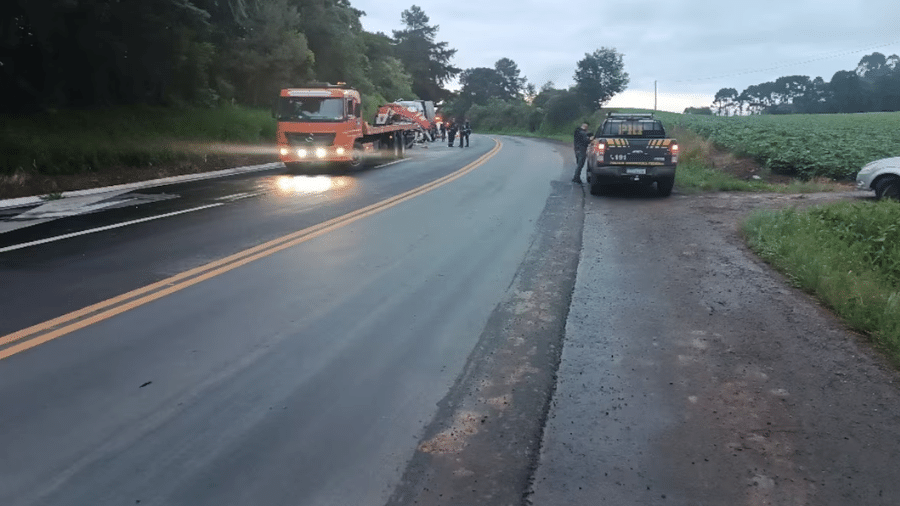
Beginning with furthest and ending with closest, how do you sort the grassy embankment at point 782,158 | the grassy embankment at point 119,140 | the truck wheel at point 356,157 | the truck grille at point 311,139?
1. the truck wheel at point 356,157
2. the truck grille at point 311,139
3. the grassy embankment at point 119,140
4. the grassy embankment at point 782,158

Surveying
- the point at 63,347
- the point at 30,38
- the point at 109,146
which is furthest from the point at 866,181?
the point at 30,38

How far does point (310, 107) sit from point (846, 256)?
674 inches

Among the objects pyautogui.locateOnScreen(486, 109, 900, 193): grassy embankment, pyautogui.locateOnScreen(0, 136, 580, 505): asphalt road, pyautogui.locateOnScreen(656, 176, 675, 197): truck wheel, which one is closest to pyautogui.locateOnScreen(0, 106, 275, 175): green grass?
pyautogui.locateOnScreen(0, 136, 580, 505): asphalt road

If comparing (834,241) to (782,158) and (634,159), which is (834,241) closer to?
(634,159)

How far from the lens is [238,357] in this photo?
5.84m

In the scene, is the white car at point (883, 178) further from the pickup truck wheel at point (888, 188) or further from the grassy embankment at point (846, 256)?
the grassy embankment at point (846, 256)

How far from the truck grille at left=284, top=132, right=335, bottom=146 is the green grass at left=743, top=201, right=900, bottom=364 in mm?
13583

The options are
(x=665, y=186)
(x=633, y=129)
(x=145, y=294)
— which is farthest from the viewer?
(x=633, y=129)

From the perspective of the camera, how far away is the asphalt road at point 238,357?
13.3ft

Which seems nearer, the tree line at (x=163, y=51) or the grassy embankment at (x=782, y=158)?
the grassy embankment at (x=782, y=158)

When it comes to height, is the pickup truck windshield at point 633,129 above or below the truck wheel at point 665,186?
above

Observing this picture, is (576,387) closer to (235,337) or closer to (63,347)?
(235,337)

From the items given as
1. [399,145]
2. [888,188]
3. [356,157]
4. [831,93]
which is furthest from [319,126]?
[831,93]

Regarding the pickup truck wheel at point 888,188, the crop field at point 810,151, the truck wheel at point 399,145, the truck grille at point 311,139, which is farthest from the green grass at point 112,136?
the pickup truck wheel at point 888,188
